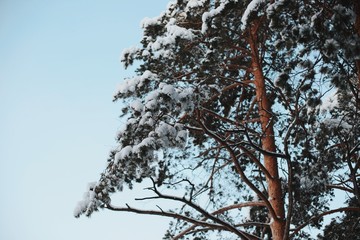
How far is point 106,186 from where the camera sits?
21.1 feet

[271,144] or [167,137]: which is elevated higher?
[271,144]

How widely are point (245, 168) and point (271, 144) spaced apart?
1596 mm

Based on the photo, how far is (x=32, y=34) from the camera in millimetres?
83438

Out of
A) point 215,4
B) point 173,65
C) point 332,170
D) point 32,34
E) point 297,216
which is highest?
point 32,34

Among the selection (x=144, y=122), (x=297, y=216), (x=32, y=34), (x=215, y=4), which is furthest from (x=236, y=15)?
(x=32, y=34)

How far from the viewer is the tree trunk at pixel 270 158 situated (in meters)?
5.83

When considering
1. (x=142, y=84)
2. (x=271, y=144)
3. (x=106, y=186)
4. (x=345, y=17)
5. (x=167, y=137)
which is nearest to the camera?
(x=345, y=17)

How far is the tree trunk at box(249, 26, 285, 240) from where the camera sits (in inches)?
229

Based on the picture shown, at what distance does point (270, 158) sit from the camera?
670 centimetres

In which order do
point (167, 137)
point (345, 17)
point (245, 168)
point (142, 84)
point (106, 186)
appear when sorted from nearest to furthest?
1. point (345, 17)
2. point (167, 137)
3. point (142, 84)
4. point (106, 186)
5. point (245, 168)

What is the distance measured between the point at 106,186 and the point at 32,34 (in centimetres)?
8555

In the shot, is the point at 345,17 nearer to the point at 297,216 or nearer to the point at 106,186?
the point at 297,216

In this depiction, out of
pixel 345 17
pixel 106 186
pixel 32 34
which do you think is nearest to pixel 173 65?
pixel 106 186

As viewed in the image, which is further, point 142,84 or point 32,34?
point 32,34
